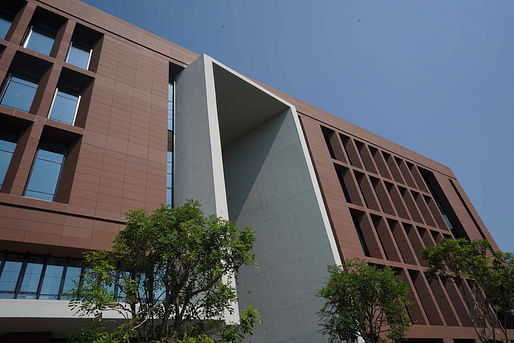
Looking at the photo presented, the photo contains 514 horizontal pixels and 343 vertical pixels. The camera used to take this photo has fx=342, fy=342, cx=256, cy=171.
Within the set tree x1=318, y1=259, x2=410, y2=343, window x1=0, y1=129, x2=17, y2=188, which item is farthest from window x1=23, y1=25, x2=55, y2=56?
tree x1=318, y1=259, x2=410, y2=343

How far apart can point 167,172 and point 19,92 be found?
8.06m

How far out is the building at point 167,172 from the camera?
13633 mm

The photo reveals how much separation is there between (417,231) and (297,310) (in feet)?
47.4

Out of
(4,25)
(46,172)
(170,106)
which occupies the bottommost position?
(46,172)

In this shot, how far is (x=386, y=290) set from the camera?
1412 centimetres

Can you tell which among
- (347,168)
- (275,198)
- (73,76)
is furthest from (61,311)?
(347,168)

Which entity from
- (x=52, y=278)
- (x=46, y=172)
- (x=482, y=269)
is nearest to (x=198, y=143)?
(x=46, y=172)

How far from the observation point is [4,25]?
17984mm

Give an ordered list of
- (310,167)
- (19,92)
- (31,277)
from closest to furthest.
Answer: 1. (31,277)
2. (19,92)
3. (310,167)

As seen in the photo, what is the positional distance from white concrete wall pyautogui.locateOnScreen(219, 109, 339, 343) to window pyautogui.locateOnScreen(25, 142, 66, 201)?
13.8 m

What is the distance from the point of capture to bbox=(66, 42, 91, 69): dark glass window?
19.4 meters

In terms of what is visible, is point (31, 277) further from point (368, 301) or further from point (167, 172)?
point (368, 301)

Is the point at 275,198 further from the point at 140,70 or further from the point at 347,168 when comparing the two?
the point at 140,70

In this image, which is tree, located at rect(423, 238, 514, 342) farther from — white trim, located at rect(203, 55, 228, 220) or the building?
white trim, located at rect(203, 55, 228, 220)
